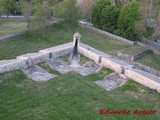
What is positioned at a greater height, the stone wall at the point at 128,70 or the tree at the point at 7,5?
the tree at the point at 7,5

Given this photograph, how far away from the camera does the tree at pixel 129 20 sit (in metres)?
35.2

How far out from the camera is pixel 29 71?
57.9 ft

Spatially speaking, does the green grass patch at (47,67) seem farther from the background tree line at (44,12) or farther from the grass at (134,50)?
the grass at (134,50)

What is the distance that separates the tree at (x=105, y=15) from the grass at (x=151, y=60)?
870 centimetres

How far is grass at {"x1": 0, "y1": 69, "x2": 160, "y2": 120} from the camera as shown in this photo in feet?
42.3

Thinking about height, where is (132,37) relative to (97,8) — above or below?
below

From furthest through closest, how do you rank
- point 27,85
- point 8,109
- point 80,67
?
point 80,67 < point 27,85 < point 8,109

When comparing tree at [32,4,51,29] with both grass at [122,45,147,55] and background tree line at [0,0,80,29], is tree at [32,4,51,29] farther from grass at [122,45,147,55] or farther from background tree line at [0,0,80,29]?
grass at [122,45,147,55]

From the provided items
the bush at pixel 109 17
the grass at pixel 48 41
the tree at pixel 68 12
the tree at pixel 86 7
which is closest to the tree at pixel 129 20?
the bush at pixel 109 17

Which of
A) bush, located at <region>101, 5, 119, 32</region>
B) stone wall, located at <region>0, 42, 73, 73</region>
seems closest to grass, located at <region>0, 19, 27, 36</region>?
bush, located at <region>101, 5, 119, 32</region>

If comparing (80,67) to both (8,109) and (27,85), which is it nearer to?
(27,85)

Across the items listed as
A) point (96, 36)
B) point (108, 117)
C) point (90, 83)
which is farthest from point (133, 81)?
point (96, 36)

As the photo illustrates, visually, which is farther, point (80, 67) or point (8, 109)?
point (80, 67)

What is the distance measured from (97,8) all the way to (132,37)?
24.5ft
